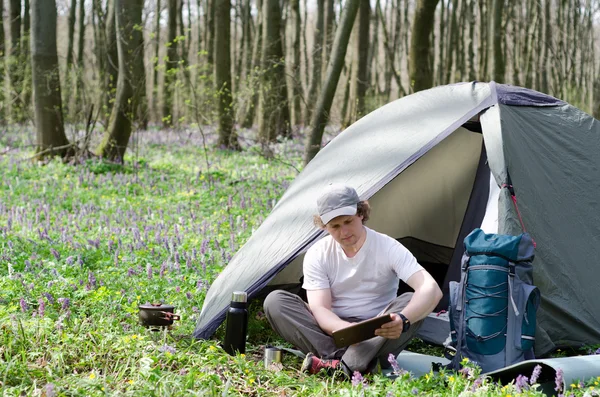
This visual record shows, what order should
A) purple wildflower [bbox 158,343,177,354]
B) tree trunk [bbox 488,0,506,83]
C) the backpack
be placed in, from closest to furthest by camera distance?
purple wildflower [bbox 158,343,177,354]
the backpack
tree trunk [bbox 488,0,506,83]

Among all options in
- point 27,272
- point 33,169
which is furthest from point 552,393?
point 33,169

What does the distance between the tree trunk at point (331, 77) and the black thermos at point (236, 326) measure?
5.19m

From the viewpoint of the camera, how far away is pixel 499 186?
4.88m

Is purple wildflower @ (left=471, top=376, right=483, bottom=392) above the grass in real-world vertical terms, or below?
below

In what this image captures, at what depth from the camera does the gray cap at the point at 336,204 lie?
13.7 ft

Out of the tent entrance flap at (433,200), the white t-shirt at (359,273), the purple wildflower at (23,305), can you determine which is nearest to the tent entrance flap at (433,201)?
the tent entrance flap at (433,200)

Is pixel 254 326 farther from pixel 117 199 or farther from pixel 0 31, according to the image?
pixel 0 31

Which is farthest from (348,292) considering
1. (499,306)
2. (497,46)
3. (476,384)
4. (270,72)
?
(497,46)

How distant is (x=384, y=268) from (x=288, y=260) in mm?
664

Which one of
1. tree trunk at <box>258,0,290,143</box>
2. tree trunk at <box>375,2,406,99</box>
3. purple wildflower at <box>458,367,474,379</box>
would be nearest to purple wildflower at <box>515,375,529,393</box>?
purple wildflower at <box>458,367,474,379</box>

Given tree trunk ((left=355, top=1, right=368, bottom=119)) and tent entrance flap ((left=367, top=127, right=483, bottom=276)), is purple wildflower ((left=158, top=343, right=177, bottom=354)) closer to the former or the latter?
tent entrance flap ((left=367, top=127, right=483, bottom=276))

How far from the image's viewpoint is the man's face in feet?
13.9

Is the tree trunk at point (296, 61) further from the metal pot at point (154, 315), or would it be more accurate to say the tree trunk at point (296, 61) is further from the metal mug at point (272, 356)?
the metal mug at point (272, 356)

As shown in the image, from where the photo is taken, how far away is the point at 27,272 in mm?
5684
